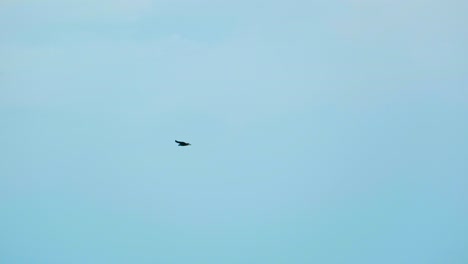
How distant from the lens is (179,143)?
141 feet

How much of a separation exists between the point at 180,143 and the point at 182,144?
0.37 meters

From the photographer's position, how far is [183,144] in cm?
4275

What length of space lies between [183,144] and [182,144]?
17 cm

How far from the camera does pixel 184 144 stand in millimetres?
42906

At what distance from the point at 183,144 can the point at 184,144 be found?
204 millimetres

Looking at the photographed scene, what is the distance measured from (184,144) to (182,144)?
0.37 m

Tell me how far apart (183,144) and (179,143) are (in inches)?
30.0

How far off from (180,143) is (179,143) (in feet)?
1.26

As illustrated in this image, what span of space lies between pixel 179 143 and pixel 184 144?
847mm

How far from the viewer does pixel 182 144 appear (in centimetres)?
4266

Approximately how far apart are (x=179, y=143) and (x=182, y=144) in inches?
26.9

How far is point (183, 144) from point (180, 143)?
1.64 ft
